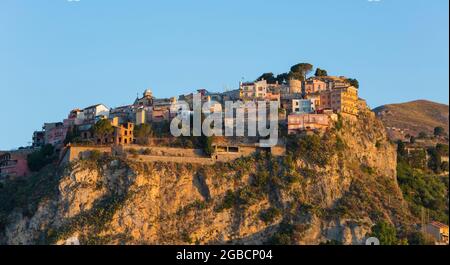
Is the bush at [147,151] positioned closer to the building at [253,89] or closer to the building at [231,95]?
the building at [231,95]

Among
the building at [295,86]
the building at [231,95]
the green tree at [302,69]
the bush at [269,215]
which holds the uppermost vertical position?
the green tree at [302,69]

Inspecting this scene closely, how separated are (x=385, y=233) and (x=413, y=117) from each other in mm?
42472

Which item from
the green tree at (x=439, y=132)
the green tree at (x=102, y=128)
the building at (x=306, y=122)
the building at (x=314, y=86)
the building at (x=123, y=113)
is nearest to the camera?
the green tree at (x=102, y=128)

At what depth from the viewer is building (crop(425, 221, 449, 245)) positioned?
49312 mm

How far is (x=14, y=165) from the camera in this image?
54.5 meters

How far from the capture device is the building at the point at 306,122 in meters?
51.7

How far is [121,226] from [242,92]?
673 inches

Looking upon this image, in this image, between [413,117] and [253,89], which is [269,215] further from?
[413,117]

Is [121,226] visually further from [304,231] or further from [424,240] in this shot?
[424,240]

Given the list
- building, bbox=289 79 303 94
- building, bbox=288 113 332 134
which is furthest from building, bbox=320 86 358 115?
building, bbox=288 113 332 134

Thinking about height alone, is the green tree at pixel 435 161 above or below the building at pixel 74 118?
below

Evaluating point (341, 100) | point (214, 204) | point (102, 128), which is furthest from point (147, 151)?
point (341, 100)

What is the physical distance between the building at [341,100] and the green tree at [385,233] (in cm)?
1052

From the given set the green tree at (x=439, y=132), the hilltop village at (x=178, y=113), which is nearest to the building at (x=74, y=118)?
the hilltop village at (x=178, y=113)
